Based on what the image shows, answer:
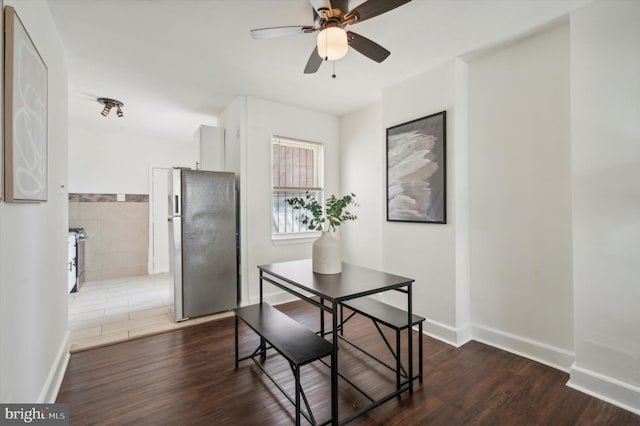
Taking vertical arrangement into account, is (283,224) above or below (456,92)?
below

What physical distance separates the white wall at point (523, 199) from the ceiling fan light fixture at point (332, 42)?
5.47 ft

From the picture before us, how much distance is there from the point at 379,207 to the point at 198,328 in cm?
266

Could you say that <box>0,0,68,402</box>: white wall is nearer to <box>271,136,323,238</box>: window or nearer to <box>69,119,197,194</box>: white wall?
<box>271,136,323,238</box>: window

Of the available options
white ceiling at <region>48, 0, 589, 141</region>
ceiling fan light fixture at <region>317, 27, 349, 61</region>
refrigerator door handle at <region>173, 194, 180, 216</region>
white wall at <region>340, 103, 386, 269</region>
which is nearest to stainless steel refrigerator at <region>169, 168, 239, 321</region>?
refrigerator door handle at <region>173, 194, 180, 216</region>

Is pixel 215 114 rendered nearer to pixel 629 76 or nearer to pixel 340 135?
pixel 340 135

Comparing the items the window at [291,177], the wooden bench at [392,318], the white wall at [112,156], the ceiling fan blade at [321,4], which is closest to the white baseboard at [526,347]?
the wooden bench at [392,318]

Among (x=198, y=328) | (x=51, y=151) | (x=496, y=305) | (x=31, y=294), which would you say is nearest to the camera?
(x=31, y=294)

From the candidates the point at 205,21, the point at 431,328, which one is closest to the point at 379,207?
the point at 431,328

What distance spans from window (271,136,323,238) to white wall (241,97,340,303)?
12cm

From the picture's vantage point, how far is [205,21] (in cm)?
219

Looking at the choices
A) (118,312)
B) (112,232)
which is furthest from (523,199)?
(112,232)

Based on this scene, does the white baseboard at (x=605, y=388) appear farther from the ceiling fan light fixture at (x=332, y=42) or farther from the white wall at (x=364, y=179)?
the ceiling fan light fixture at (x=332, y=42)

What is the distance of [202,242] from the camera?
134 inches

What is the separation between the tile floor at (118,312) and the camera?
9.70 ft
